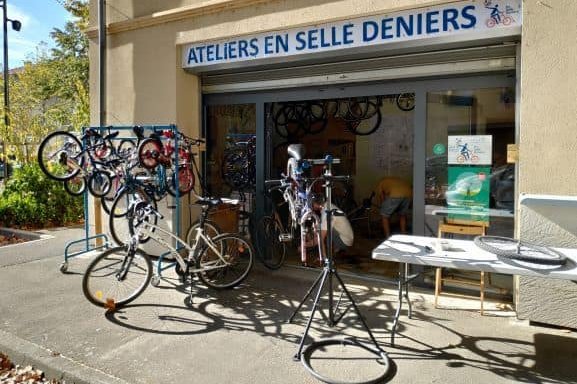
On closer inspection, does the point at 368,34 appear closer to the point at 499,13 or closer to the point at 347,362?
the point at 499,13

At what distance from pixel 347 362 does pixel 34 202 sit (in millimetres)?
8051

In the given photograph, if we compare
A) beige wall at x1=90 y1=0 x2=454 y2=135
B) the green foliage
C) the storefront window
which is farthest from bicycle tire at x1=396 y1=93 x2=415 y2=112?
the green foliage

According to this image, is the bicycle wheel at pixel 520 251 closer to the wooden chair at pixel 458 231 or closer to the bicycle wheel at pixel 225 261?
the wooden chair at pixel 458 231

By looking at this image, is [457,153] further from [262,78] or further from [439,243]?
[262,78]

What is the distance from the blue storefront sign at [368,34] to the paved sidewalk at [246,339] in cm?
263

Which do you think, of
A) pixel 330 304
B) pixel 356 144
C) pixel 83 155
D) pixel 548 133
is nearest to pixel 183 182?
pixel 83 155

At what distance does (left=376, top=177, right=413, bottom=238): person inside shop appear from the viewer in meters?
7.03

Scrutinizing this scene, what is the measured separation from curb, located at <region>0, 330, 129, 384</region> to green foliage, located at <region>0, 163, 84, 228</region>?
228 inches

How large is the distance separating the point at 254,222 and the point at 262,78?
6.20 feet

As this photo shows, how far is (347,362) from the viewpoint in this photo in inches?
134

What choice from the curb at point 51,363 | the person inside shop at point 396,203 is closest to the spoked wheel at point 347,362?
the curb at point 51,363

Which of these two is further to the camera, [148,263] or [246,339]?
[148,263]

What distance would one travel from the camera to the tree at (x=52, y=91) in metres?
10.9

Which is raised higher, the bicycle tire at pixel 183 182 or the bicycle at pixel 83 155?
the bicycle at pixel 83 155
